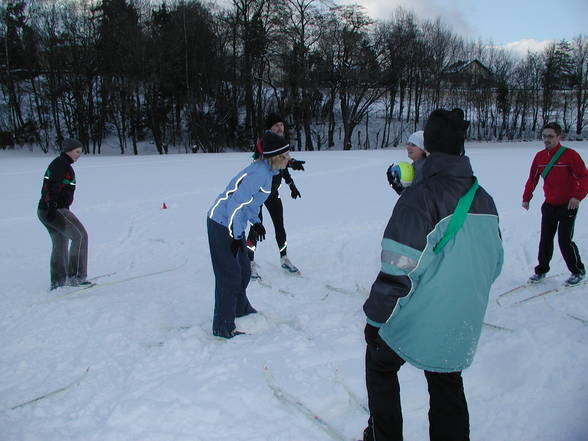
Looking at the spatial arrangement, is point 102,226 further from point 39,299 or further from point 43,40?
point 43,40

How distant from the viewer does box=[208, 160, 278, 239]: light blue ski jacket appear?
3.47 metres

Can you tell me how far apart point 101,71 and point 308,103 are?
14.6m

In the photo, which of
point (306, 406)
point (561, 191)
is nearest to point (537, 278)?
point (561, 191)

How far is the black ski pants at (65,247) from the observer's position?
4.89m

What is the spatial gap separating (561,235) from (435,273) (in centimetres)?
346

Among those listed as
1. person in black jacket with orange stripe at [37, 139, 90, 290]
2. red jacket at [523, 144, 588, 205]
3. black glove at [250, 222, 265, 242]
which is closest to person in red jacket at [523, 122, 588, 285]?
red jacket at [523, 144, 588, 205]

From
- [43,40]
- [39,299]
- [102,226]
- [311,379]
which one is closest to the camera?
[311,379]

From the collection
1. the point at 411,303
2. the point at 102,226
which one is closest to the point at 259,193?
the point at 411,303

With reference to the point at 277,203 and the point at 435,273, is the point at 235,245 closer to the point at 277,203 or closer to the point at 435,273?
the point at 435,273

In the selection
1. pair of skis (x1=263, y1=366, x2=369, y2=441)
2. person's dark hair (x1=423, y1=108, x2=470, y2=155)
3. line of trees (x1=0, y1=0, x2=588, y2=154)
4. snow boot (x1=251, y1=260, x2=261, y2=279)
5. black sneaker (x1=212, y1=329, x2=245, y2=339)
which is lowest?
snow boot (x1=251, y1=260, x2=261, y2=279)

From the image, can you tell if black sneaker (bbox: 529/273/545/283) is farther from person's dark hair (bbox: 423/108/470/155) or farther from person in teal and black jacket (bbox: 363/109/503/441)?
person's dark hair (bbox: 423/108/470/155)

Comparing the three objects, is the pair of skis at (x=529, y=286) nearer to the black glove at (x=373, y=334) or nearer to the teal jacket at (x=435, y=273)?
the teal jacket at (x=435, y=273)

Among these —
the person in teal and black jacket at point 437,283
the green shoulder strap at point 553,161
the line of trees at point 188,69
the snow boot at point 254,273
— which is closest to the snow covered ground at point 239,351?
the snow boot at point 254,273

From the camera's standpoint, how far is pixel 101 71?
104 feet
